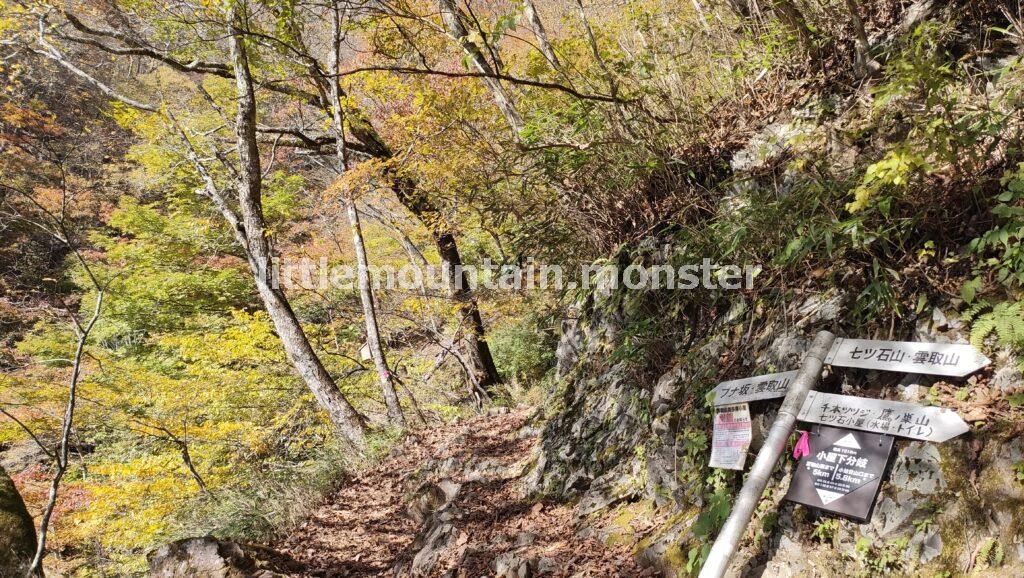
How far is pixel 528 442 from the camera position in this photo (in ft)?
18.6

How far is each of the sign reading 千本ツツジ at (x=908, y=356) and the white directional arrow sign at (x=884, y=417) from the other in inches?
6.5

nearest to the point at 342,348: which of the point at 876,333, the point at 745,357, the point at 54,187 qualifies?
the point at 745,357

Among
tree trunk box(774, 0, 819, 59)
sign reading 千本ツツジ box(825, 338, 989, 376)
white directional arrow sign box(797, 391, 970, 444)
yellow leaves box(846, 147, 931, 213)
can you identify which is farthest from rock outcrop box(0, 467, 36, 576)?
tree trunk box(774, 0, 819, 59)

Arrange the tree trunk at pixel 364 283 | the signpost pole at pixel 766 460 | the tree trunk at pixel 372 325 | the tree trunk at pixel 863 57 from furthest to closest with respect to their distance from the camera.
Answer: the tree trunk at pixel 372 325, the tree trunk at pixel 364 283, the tree trunk at pixel 863 57, the signpost pole at pixel 766 460

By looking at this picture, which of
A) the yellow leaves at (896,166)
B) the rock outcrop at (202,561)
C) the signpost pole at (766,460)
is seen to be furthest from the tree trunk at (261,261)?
the yellow leaves at (896,166)

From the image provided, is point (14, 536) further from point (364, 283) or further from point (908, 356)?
point (908, 356)

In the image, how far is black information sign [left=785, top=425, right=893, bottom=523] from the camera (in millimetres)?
2158

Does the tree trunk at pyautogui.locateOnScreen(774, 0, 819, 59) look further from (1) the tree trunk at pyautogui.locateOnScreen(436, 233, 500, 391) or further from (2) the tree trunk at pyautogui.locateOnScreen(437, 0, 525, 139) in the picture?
(1) the tree trunk at pyautogui.locateOnScreen(436, 233, 500, 391)

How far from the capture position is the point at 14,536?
5668 millimetres

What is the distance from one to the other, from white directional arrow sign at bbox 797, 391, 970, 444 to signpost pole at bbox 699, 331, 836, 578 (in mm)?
58

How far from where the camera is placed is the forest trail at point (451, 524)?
11.2 feet

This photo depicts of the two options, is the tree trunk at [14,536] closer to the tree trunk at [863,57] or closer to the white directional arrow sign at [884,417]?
the white directional arrow sign at [884,417]

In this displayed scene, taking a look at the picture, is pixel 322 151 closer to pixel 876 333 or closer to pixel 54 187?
pixel 876 333

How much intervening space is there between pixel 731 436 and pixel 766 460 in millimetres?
465
